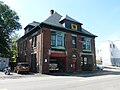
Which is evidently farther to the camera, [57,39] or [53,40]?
[57,39]

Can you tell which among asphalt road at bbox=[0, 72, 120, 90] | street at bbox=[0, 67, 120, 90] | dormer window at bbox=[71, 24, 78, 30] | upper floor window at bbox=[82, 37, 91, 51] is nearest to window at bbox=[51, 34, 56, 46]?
dormer window at bbox=[71, 24, 78, 30]

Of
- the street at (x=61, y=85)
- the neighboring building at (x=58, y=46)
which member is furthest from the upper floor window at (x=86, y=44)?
the street at (x=61, y=85)

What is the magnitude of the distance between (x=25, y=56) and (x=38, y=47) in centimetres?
815

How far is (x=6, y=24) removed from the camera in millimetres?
39594

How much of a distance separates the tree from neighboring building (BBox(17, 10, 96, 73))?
7658 millimetres

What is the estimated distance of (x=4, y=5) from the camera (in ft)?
128

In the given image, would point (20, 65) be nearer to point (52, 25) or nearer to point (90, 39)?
point (52, 25)

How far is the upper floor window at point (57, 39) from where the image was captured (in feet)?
89.4

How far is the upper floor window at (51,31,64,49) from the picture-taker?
27.2m

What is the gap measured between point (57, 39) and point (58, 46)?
1.24 metres

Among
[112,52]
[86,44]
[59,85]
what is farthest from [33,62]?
[112,52]

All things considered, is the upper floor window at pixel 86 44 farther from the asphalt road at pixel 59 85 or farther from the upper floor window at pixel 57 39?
the asphalt road at pixel 59 85

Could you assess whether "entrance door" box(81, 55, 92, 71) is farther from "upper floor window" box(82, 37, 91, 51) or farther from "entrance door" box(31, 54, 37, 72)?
"entrance door" box(31, 54, 37, 72)

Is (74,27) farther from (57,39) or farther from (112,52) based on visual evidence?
(112,52)
